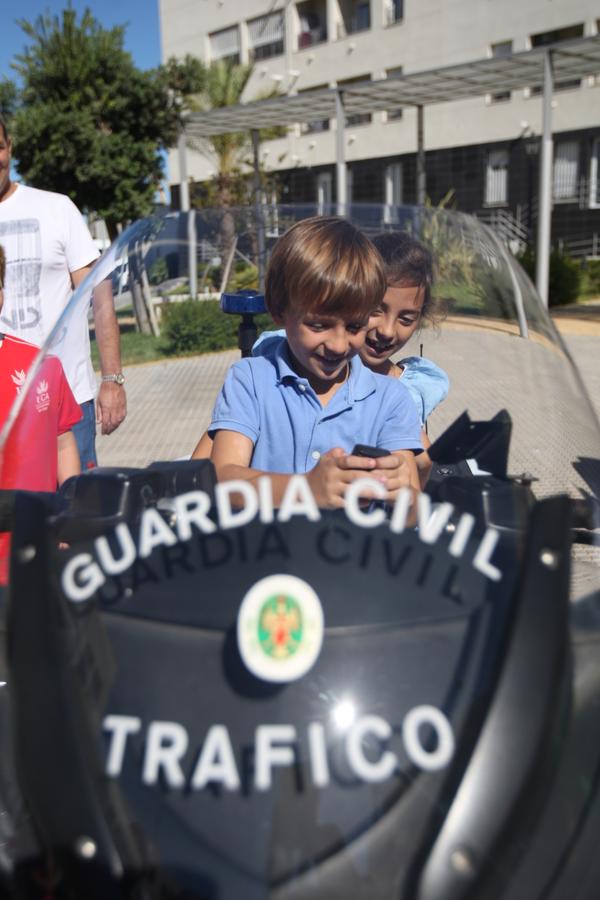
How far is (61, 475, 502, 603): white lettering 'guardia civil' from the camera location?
1224 millimetres

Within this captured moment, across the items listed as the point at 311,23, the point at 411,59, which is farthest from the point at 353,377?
the point at 311,23

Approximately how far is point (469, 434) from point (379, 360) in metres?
0.29

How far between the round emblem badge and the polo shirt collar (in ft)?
2.17

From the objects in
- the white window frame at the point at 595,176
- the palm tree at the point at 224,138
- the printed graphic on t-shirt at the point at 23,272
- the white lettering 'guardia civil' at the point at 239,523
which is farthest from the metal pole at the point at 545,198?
the white lettering 'guardia civil' at the point at 239,523

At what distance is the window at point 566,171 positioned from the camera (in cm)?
2394

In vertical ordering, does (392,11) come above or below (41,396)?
above

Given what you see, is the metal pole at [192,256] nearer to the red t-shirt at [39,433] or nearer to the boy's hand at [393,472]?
the red t-shirt at [39,433]

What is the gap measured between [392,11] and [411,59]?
1.86m

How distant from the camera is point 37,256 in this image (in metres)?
2.93

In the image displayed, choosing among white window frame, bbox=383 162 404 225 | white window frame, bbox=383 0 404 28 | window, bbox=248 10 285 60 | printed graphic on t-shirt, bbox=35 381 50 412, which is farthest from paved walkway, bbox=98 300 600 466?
window, bbox=248 10 285 60

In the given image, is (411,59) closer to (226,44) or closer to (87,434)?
(226,44)

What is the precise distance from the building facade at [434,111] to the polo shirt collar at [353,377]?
68.2 feet

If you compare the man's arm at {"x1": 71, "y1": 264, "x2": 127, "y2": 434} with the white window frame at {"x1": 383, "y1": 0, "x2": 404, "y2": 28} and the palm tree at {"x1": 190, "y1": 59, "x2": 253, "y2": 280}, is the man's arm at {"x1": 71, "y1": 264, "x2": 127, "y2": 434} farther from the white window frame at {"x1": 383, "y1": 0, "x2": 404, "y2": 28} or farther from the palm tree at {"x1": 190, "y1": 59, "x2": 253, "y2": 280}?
the white window frame at {"x1": 383, "y1": 0, "x2": 404, "y2": 28}

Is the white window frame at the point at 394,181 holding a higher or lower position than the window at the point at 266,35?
lower
